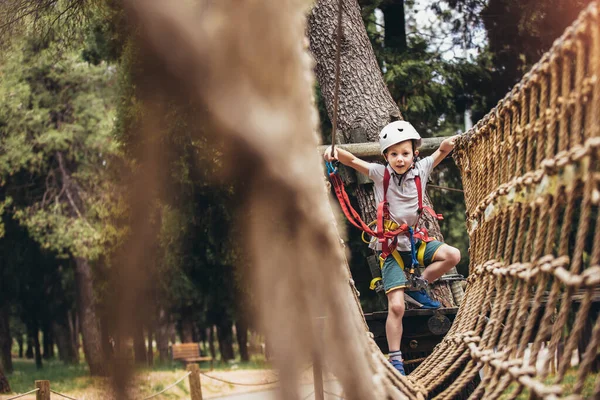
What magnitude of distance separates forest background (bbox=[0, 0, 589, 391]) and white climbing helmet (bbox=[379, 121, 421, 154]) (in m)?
0.88

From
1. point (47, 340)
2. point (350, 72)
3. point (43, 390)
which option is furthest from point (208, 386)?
point (47, 340)

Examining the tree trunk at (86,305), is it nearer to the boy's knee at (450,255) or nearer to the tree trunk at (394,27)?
the tree trunk at (394,27)

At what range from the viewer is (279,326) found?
1354 mm

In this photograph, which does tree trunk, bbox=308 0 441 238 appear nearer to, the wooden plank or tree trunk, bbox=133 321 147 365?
the wooden plank

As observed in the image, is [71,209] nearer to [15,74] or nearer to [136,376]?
[15,74]

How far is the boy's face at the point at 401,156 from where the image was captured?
3.47 m

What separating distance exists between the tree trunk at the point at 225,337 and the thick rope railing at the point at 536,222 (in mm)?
15757

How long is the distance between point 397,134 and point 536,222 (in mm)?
1409

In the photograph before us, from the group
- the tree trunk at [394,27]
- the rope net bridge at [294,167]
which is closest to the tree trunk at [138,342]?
the rope net bridge at [294,167]

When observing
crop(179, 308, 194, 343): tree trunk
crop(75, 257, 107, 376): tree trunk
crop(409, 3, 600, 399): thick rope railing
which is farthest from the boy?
crop(179, 308, 194, 343): tree trunk

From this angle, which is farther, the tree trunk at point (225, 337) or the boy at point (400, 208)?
the tree trunk at point (225, 337)

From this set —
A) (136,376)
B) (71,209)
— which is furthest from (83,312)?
(136,376)

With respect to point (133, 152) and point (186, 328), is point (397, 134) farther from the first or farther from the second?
point (186, 328)

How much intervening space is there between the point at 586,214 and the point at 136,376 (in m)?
1.09
